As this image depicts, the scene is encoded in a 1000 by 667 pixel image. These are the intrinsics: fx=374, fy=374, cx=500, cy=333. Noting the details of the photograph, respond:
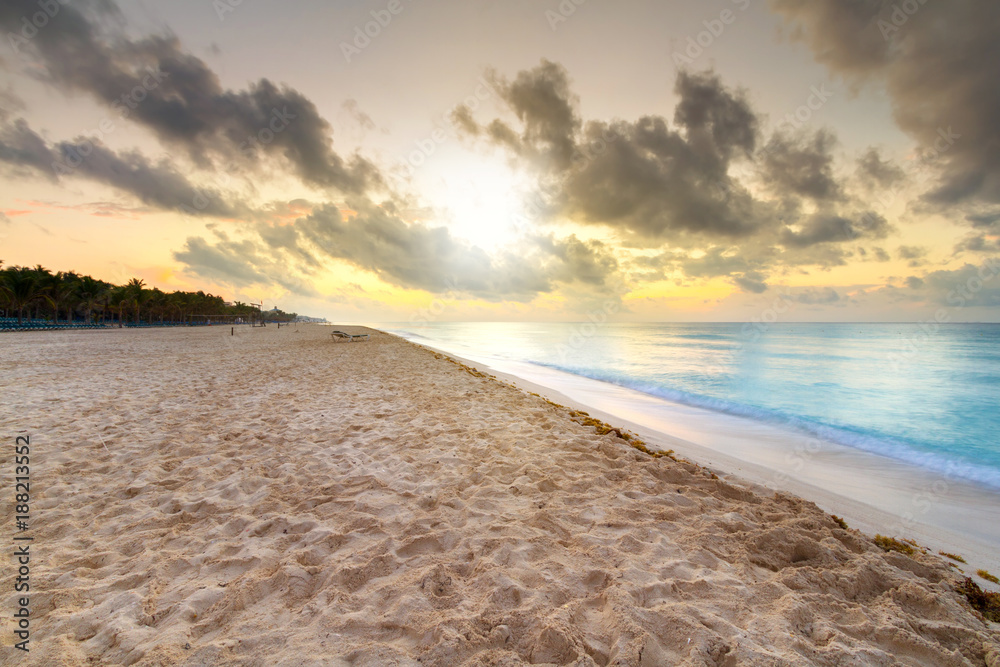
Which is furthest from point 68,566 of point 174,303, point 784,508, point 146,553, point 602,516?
point 174,303

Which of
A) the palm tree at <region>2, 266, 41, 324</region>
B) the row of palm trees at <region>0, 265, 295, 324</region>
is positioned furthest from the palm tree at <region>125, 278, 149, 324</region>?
the palm tree at <region>2, 266, 41, 324</region>

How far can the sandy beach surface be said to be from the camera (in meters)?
2.42

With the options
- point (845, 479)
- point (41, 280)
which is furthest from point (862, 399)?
point (41, 280)

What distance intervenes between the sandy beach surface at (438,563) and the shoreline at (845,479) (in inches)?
54.0

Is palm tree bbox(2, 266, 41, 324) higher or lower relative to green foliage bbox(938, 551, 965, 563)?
higher

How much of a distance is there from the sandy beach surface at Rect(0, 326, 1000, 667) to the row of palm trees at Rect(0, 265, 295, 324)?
66579mm

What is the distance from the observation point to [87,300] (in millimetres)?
60938

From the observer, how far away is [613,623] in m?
2.59

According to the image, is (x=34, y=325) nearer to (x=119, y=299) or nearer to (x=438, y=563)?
(x=119, y=299)

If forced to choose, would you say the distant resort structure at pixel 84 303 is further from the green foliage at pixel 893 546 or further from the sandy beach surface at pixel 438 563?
the green foliage at pixel 893 546

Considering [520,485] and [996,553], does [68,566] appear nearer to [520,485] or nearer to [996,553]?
[520,485]

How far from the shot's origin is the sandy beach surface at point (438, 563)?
242cm

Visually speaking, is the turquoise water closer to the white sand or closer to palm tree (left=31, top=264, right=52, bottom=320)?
the white sand

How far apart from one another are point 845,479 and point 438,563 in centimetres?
820
